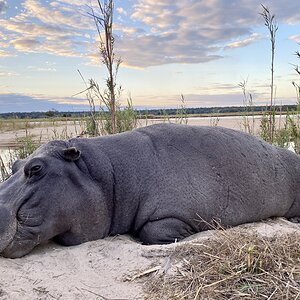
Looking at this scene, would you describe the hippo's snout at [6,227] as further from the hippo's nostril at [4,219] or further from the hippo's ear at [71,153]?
the hippo's ear at [71,153]

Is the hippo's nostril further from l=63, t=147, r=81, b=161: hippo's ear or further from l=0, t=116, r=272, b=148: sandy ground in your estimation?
l=0, t=116, r=272, b=148: sandy ground

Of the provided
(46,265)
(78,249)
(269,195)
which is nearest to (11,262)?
(46,265)

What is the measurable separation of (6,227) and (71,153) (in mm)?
842

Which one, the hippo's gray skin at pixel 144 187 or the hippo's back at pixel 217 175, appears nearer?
the hippo's gray skin at pixel 144 187

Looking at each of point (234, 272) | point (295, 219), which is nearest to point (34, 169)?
point (234, 272)

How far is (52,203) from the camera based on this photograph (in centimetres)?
346

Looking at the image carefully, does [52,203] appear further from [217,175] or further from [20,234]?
[217,175]

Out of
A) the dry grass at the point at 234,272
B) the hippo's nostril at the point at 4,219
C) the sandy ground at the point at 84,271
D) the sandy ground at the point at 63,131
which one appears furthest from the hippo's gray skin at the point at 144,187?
the sandy ground at the point at 63,131

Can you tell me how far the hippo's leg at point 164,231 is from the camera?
3.82m

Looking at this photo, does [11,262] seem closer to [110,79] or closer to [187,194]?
[187,194]

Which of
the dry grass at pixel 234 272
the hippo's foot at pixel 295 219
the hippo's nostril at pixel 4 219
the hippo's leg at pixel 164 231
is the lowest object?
the hippo's foot at pixel 295 219

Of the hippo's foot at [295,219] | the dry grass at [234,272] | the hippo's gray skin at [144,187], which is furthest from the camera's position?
the hippo's foot at [295,219]

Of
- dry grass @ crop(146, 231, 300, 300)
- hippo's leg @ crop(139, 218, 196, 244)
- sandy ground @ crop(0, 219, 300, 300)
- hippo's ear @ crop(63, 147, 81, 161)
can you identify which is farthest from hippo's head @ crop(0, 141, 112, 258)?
dry grass @ crop(146, 231, 300, 300)

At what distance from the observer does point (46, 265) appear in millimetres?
3012
